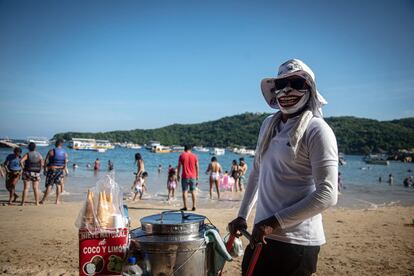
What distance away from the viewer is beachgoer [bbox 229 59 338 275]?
6.22ft

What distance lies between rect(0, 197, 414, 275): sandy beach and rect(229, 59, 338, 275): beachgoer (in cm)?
322

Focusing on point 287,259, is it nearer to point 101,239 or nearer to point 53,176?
point 101,239

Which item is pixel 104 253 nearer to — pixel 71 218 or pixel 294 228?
pixel 294 228

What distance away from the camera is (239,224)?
237cm

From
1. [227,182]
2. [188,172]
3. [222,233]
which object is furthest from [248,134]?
[222,233]

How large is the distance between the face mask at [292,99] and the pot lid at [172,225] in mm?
964

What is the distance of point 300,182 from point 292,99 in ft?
1.85

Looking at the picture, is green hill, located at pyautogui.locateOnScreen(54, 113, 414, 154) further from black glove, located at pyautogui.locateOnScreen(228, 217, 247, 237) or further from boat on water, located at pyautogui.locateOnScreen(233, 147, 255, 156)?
black glove, located at pyautogui.locateOnScreen(228, 217, 247, 237)

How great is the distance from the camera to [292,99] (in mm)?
2197

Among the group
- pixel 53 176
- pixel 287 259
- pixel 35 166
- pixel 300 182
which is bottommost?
pixel 53 176

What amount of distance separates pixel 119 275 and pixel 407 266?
548cm

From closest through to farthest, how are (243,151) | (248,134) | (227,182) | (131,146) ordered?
1. (227,182)
2. (243,151)
3. (248,134)
4. (131,146)

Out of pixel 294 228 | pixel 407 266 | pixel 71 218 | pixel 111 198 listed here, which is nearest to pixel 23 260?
pixel 71 218

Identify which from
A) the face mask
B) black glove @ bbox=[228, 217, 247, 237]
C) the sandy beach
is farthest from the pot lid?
Result: the sandy beach
